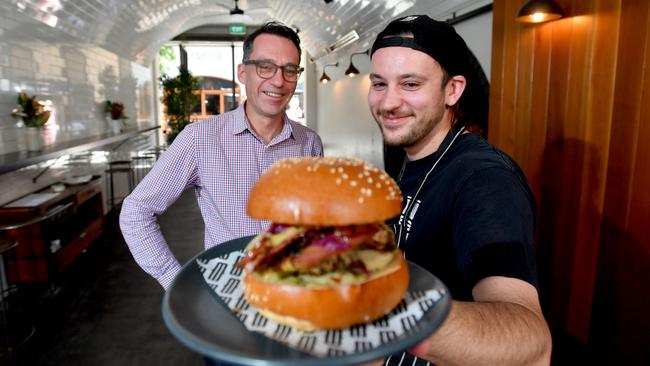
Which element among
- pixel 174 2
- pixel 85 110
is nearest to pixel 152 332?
pixel 85 110

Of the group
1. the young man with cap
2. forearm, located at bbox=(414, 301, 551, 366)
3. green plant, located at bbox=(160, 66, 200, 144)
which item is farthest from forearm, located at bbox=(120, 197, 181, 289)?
green plant, located at bbox=(160, 66, 200, 144)

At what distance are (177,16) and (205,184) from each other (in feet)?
36.5

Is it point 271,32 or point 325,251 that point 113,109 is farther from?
point 325,251

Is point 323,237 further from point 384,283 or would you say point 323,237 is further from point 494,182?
point 494,182

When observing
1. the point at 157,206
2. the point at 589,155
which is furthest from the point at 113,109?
the point at 589,155

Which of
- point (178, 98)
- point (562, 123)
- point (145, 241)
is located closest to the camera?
point (145, 241)

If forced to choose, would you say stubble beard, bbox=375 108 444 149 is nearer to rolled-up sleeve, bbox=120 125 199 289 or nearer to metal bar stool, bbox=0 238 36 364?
rolled-up sleeve, bbox=120 125 199 289

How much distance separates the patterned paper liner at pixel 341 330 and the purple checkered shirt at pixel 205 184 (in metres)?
0.89

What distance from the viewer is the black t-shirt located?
111 cm

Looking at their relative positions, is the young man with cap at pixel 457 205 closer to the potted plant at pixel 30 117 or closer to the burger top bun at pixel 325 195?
the burger top bun at pixel 325 195

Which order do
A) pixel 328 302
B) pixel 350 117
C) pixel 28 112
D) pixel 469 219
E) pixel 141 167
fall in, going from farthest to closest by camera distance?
1. pixel 141 167
2. pixel 350 117
3. pixel 28 112
4. pixel 469 219
5. pixel 328 302

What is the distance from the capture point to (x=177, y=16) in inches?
461

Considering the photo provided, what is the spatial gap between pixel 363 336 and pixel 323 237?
252mm

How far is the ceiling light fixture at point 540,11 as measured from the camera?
2.81 m
